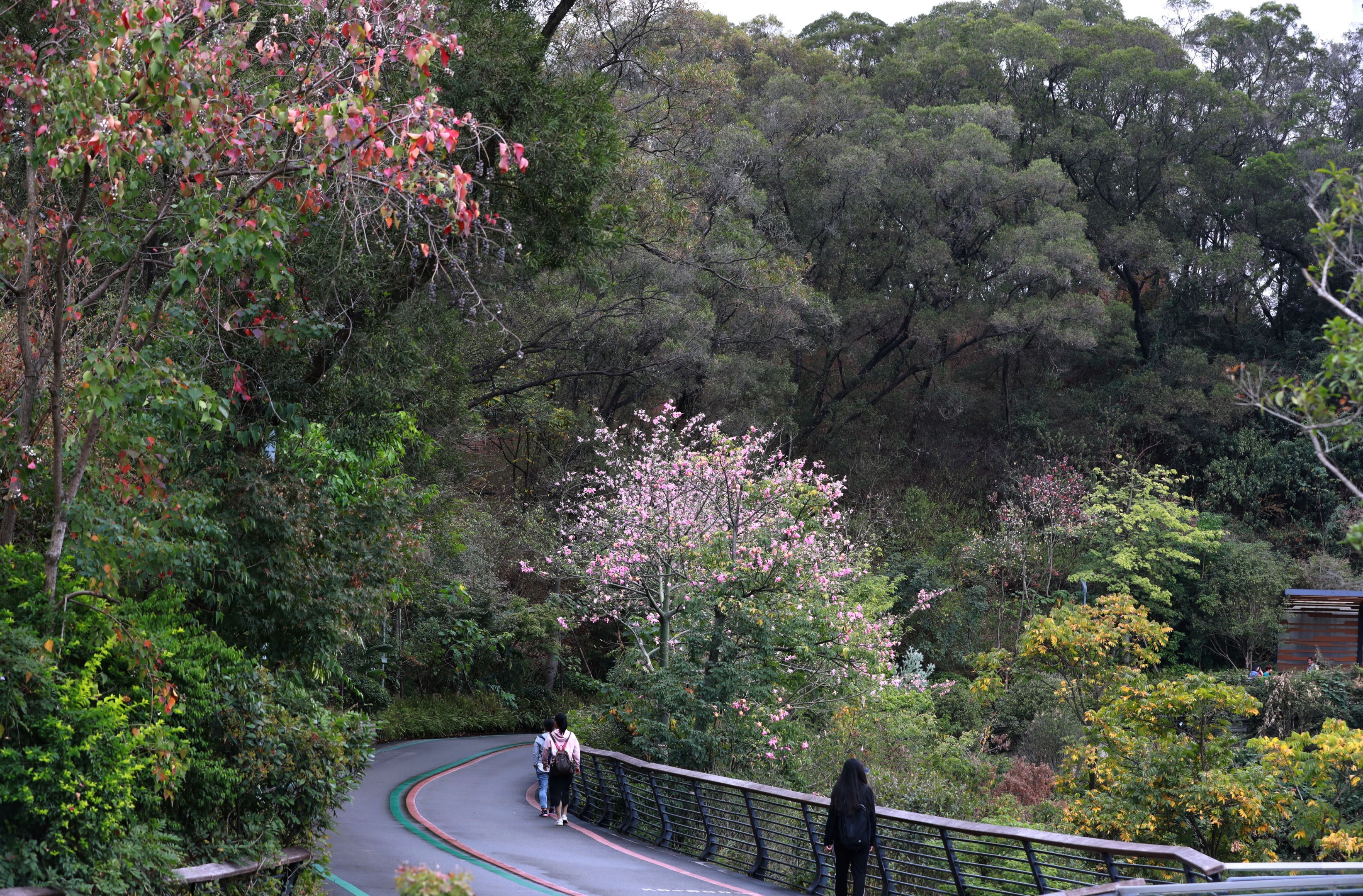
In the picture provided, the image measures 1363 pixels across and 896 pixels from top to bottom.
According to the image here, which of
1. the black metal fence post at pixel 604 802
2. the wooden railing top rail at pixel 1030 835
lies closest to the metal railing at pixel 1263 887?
the wooden railing top rail at pixel 1030 835

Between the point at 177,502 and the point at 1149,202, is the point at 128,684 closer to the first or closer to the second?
the point at 177,502

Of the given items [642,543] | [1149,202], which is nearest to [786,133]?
[1149,202]

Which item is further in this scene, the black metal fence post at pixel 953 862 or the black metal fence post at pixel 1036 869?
the black metal fence post at pixel 953 862

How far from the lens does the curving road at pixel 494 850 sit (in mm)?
10500

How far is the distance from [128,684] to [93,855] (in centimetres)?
133

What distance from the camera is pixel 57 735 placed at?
666 centimetres

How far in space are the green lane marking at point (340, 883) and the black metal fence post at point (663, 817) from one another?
4415 mm

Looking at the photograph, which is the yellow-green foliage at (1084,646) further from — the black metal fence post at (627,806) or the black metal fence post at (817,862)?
the black metal fence post at (817,862)

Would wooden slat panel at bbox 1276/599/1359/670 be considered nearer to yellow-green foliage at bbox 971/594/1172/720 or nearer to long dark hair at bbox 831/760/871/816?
yellow-green foliage at bbox 971/594/1172/720

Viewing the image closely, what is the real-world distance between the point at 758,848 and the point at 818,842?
3.48 ft

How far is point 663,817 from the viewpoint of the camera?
13.6 metres

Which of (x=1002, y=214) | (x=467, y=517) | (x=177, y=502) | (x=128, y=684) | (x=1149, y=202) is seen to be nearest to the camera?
(x=128, y=684)

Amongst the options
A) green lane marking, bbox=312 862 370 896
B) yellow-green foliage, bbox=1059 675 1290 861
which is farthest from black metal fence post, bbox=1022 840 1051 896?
green lane marking, bbox=312 862 370 896

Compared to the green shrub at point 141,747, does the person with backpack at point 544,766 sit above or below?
below
